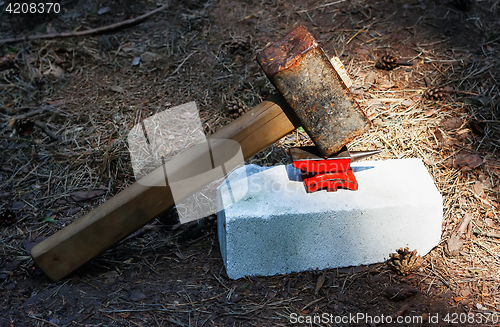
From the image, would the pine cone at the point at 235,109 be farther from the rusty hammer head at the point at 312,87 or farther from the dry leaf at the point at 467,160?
the dry leaf at the point at 467,160

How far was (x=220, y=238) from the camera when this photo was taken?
2.48 meters

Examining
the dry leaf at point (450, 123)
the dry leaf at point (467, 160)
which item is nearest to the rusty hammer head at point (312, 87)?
the dry leaf at point (467, 160)

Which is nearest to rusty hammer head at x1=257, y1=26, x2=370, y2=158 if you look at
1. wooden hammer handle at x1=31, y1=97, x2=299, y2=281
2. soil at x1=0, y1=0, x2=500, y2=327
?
wooden hammer handle at x1=31, y1=97, x2=299, y2=281

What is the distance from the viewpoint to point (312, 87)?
1.95 metres

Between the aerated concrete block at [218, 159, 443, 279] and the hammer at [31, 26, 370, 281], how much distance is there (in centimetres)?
29

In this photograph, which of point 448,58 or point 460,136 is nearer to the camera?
point 460,136

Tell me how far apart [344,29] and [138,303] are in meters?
2.91

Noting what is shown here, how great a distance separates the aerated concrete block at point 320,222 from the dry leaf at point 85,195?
3.53 feet

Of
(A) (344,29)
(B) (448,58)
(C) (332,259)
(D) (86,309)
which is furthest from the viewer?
(A) (344,29)

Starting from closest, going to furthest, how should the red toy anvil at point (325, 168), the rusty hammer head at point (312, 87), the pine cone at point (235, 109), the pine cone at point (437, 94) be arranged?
the rusty hammer head at point (312, 87) < the red toy anvil at point (325, 168) < the pine cone at point (437, 94) < the pine cone at point (235, 109)

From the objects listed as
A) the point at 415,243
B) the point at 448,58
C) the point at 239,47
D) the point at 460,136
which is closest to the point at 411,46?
the point at 448,58

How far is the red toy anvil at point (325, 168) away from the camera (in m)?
2.20

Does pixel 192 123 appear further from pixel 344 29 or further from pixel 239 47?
pixel 344 29

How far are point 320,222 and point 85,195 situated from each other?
68.3 inches
